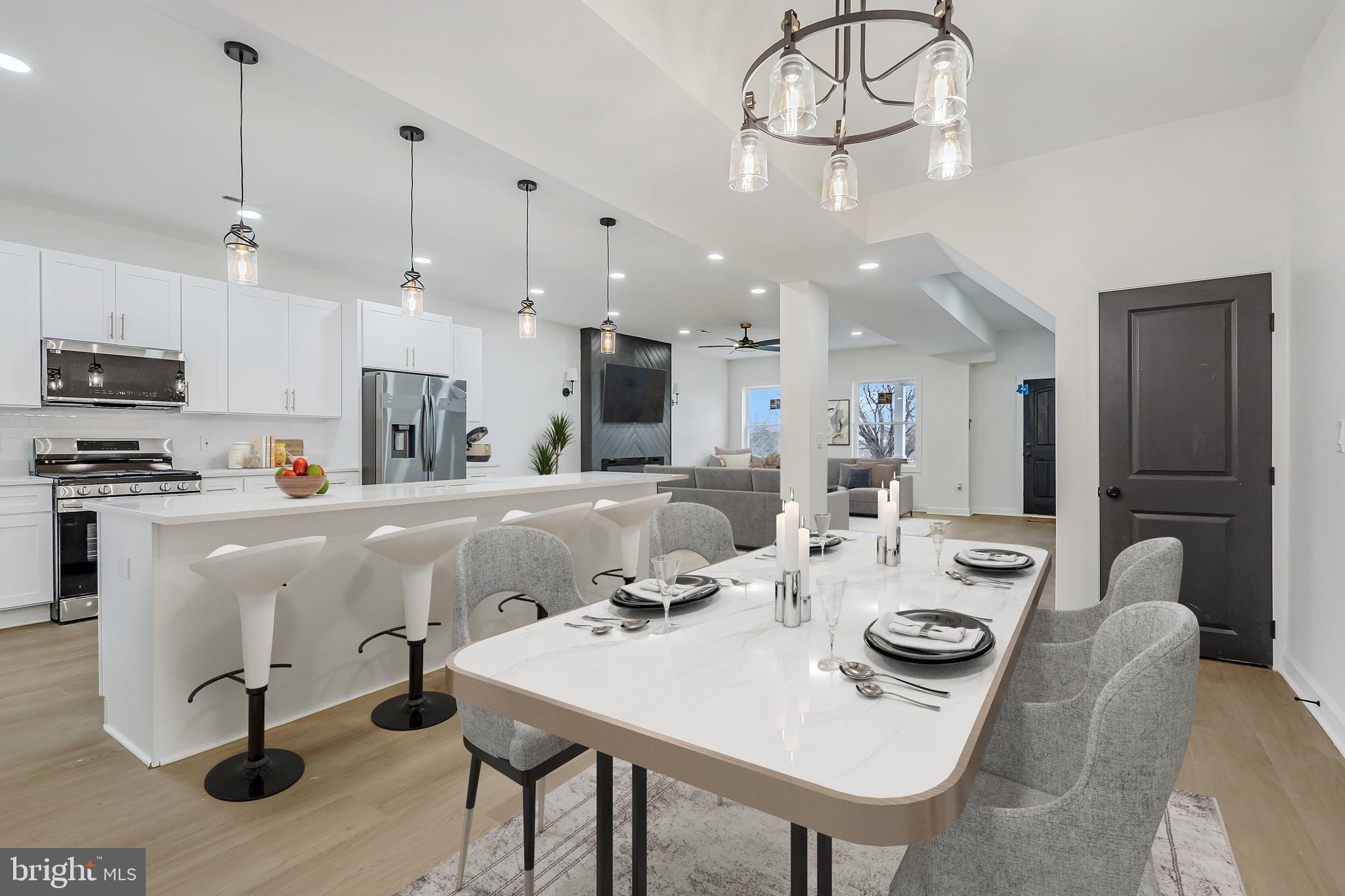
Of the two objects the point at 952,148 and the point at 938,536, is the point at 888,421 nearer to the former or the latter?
the point at 938,536

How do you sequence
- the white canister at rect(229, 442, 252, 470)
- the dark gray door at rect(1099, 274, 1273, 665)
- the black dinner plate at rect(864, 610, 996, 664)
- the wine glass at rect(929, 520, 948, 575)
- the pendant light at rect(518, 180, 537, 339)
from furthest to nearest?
1. the white canister at rect(229, 442, 252, 470)
2. the pendant light at rect(518, 180, 537, 339)
3. the dark gray door at rect(1099, 274, 1273, 665)
4. the wine glass at rect(929, 520, 948, 575)
5. the black dinner plate at rect(864, 610, 996, 664)

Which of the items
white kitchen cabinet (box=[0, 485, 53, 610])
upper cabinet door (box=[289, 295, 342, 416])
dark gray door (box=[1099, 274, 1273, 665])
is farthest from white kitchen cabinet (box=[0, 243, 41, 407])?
dark gray door (box=[1099, 274, 1273, 665])

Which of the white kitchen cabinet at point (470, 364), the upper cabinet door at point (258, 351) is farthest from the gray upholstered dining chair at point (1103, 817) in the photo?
the white kitchen cabinet at point (470, 364)

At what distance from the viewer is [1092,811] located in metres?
0.86

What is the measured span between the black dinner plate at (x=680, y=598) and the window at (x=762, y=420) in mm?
9768

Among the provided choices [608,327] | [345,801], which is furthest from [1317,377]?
[345,801]

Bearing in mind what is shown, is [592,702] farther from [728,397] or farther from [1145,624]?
[728,397]

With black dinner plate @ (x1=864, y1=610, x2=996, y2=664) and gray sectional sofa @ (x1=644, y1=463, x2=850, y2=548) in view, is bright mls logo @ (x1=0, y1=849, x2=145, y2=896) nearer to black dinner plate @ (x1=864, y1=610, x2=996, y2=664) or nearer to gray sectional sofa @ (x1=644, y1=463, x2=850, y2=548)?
black dinner plate @ (x1=864, y1=610, x2=996, y2=664)

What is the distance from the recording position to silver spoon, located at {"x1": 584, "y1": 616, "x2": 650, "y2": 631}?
53.2 inches

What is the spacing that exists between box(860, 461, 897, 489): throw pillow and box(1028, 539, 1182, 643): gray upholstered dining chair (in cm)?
659

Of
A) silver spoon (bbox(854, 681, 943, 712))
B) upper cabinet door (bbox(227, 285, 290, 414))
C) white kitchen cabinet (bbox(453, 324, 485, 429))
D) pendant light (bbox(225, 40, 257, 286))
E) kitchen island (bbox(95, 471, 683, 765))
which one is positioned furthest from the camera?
white kitchen cabinet (bbox(453, 324, 485, 429))

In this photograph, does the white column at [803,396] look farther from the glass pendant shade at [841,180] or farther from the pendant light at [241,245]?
the pendant light at [241,245]

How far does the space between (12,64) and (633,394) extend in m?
6.79

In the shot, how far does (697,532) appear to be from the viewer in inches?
98.3
